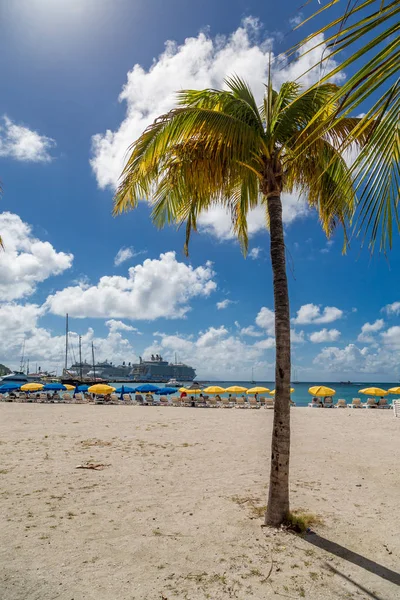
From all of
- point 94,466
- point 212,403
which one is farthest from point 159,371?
point 94,466

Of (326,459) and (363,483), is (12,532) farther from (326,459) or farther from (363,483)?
(326,459)

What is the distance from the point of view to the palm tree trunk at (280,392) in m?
5.64

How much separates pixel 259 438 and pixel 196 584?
10.2 meters

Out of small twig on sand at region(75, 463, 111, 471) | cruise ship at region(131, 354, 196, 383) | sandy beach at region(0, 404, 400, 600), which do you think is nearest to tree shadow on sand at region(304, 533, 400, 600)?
sandy beach at region(0, 404, 400, 600)

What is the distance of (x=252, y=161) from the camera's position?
6160 millimetres

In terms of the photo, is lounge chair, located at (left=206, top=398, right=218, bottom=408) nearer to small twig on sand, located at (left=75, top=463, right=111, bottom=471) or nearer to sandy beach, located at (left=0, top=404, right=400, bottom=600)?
sandy beach, located at (left=0, top=404, right=400, bottom=600)

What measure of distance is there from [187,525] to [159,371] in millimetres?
174708

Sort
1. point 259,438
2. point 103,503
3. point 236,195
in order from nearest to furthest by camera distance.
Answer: point 103,503
point 236,195
point 259,438

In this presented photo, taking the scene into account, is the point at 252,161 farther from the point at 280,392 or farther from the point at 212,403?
the point at 212,403

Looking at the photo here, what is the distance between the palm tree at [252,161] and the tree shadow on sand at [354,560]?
0.58m

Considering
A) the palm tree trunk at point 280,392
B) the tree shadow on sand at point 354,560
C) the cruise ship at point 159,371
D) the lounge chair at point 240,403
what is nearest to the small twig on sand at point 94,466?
the palm tree trunk at point 280,392

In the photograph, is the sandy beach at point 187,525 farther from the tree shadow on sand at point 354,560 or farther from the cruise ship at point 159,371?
the cruise ship at point 159,371

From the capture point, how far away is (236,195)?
25.9 ft

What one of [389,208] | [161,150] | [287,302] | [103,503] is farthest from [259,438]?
[389,208]
